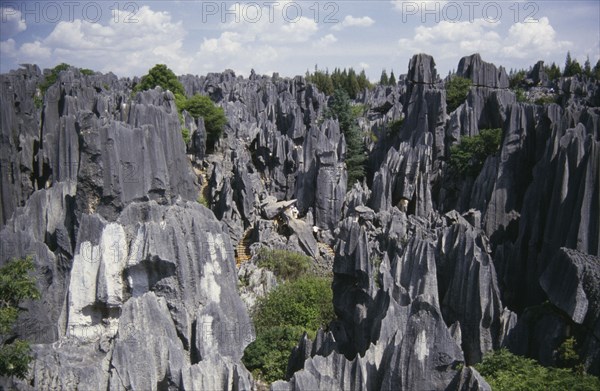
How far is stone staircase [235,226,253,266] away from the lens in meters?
28.4

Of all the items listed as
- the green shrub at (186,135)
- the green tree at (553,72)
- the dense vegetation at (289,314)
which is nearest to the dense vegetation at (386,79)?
the green tree at (553,72)

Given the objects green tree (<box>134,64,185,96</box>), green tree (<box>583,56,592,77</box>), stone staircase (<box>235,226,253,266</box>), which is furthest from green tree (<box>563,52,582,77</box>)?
stone staircase (<box>235,226,253,266</box>)

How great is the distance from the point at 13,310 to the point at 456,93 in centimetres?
3575

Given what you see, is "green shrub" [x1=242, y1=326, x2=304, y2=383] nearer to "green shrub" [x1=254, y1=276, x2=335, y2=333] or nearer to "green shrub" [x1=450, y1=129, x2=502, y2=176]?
"green shrub" [x1=254, y1=276, x2=335, y2=333]

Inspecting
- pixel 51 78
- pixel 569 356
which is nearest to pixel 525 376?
pixel 569 356

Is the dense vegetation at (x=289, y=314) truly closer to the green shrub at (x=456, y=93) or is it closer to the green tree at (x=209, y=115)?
the green tree at (x=209, y=115)

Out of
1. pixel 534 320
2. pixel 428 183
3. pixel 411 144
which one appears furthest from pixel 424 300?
pixel 411 144

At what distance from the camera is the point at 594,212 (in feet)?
61.1

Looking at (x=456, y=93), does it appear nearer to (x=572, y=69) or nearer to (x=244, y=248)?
(x=244, y=248)

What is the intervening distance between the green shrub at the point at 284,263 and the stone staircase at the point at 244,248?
213 centimetres

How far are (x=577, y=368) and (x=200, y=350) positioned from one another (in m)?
9.66

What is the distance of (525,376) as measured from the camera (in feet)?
43.1

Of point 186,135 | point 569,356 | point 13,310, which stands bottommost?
point 569,356

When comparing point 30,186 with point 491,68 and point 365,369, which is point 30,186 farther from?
point 491,68
